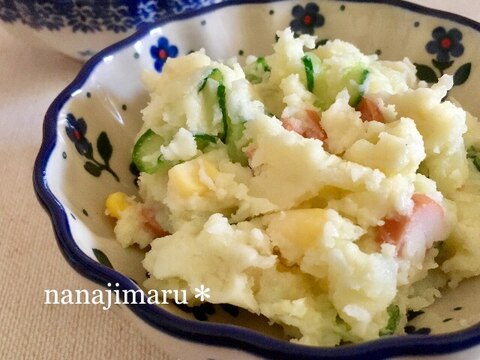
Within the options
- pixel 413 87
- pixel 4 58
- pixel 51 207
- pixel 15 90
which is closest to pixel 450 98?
pixel 413 87

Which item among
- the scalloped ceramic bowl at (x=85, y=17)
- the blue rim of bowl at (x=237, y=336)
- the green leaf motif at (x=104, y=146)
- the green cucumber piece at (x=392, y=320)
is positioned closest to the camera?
the blue rim of bowl at (x=237, y=336)

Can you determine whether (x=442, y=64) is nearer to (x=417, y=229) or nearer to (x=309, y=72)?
(x=309, y=72)

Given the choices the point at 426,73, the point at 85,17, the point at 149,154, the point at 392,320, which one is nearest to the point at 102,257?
the point at 149,154

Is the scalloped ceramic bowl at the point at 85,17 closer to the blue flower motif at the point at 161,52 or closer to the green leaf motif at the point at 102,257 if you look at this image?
the blue flower motif at the point at 161,52

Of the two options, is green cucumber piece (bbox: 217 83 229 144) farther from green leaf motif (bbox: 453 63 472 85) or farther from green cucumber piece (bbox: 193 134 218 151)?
green leaf motif (bbox: 453 63 472 85)

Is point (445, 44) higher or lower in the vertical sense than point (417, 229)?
higher

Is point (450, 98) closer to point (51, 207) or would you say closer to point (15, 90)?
point (51, 207)

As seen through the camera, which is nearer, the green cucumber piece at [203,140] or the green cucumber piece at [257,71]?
the green cucumber piece at [203,140]

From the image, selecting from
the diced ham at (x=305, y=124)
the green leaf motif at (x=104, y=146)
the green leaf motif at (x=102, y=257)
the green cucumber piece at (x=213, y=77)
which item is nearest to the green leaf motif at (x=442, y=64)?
the diced ham at (x=305, y=124)
